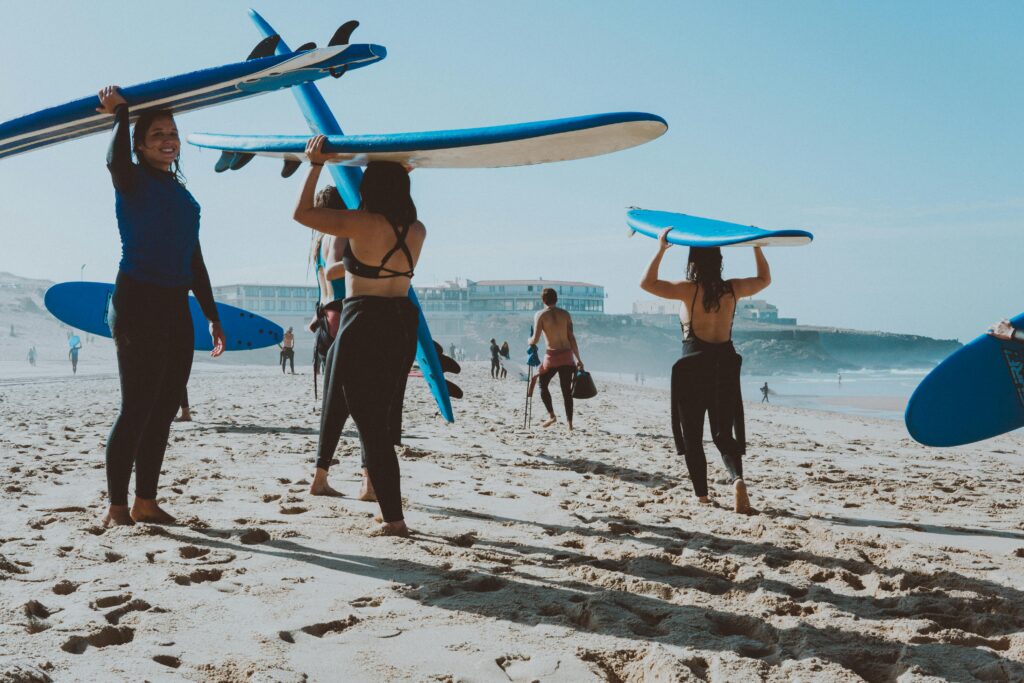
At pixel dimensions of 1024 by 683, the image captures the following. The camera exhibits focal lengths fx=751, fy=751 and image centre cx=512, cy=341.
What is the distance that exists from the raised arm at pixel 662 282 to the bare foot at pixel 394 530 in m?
1.79

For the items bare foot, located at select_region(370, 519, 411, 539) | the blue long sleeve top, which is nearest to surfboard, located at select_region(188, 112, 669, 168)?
the blue long sleeve top

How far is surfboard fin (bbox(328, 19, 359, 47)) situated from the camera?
375 centimetres

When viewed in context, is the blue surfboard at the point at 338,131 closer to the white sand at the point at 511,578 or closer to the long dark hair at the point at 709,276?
the white sand at the point at 511,578

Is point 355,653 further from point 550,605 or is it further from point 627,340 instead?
point 627,340

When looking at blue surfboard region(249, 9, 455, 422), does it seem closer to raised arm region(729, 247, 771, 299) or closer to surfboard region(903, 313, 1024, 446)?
raised arm region(729, 247, 771, 299)

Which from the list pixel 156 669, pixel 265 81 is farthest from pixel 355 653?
pixel 265 81

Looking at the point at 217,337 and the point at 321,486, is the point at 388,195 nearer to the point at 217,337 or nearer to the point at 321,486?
the point at 217,337

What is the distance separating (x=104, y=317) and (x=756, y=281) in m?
7.54

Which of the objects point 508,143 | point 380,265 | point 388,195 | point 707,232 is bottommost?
point 380,265

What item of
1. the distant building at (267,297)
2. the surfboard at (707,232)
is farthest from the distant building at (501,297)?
the surfboard at (707,232)

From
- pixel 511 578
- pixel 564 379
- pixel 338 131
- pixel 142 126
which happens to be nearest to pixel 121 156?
pixel 142 126

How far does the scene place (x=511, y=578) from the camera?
263 cm

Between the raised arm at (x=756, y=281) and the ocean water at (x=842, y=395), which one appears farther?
the ocean water at (x=842, y=395)

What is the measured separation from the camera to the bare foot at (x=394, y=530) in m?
3.12
